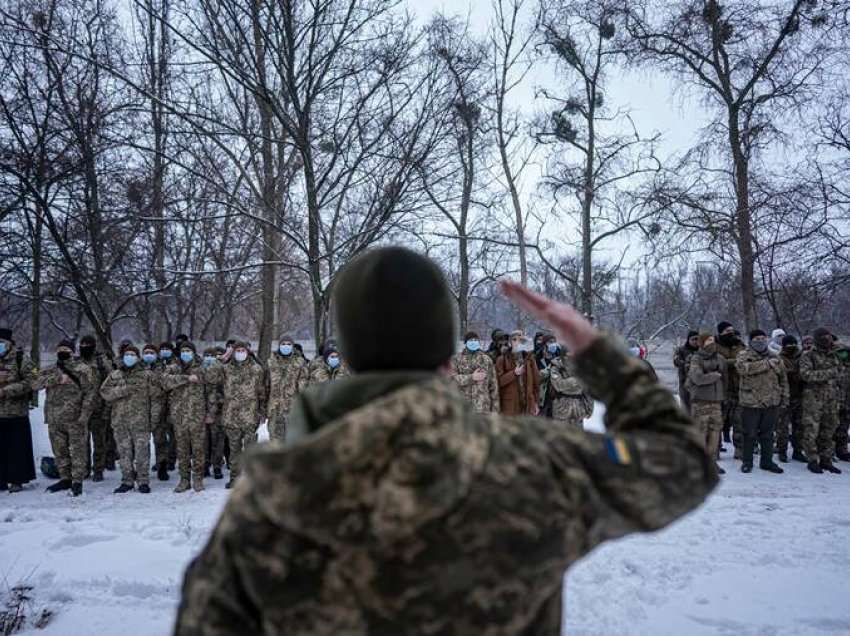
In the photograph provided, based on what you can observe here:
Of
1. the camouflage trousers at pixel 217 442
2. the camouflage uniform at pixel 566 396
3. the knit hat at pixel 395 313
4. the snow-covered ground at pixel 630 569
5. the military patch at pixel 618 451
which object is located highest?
the knit hat at pixel 395 313

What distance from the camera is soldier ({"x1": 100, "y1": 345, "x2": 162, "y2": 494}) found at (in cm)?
764

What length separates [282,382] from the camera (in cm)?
833

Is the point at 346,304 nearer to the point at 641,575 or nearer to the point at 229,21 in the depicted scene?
the point at 641,575

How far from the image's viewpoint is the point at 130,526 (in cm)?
557

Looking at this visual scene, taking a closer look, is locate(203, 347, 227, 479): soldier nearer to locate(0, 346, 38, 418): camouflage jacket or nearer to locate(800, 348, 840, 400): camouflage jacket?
locate(0, 346, 38, 418): camouflage jacket

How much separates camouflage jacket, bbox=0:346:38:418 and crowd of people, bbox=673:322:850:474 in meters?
9.13

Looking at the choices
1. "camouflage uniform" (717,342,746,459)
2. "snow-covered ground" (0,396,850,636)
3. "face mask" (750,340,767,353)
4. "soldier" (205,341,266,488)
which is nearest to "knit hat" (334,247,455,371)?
"snow-covered ground" (0,396,850,636)

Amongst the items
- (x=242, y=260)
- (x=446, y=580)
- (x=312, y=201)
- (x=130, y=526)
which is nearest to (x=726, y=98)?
(x=312, y=201)

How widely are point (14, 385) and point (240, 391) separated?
2856 millimetres

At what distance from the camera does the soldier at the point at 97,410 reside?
26.4 ft

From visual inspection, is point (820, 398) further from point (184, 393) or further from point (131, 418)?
point (131, 418)

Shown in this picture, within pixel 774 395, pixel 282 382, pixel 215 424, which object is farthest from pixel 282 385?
pixel 774 395

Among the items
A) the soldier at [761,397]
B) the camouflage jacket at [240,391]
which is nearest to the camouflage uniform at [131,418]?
the camouflage jacket at [240,391]

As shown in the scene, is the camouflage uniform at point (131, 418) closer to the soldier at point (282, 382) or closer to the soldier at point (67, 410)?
the soldier at point (67, 410)
